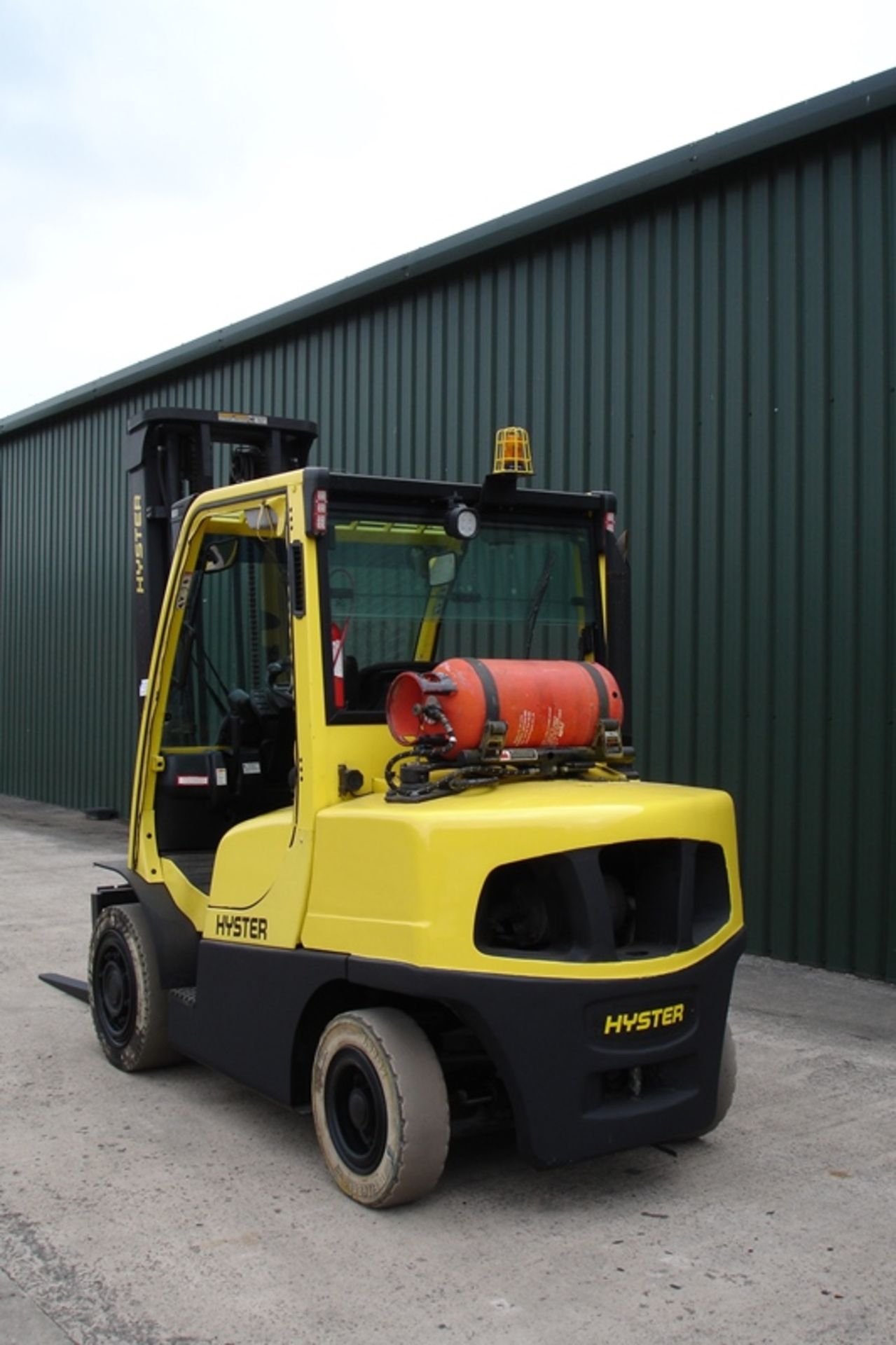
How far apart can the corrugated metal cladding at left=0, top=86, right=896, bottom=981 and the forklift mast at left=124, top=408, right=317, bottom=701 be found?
11.3 ft

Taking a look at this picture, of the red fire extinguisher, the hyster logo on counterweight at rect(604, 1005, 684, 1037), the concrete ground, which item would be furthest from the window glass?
the hyster logo on counterweight at rect(604, 1005, 684, 1037)

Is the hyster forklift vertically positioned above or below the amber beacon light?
below

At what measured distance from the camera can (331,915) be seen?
4719mm

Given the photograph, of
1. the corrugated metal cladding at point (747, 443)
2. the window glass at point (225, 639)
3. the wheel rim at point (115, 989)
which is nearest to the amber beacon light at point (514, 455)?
the window glass at point (225, 639)

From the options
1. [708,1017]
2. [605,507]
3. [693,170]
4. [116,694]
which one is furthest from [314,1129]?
[116,694]

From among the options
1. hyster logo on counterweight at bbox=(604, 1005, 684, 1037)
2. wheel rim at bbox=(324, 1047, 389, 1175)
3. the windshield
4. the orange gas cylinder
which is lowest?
wheel rim at bbox=(324, 1047, 389, 1175)

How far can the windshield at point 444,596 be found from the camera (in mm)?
5086

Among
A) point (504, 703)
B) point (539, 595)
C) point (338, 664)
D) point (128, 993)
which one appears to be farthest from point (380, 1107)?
point (539, 595)

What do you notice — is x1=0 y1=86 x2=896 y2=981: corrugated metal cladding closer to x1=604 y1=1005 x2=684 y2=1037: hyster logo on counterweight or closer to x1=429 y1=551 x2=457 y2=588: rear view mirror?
x1=429 y1=551 x2=457 y2=588: rear view mirror

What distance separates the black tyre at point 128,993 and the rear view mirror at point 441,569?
1.92 metres

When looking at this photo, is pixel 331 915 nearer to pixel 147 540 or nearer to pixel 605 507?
pixel 605 507

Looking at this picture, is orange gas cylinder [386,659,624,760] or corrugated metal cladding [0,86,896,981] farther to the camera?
corrugated metal cladding [0,86,896,981]

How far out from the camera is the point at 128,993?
6.02 metres

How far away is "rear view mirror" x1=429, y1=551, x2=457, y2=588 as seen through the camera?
540 centimetres
